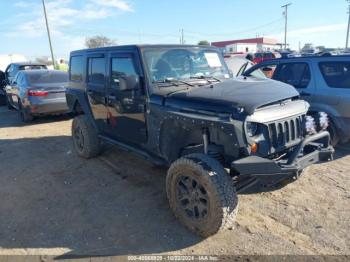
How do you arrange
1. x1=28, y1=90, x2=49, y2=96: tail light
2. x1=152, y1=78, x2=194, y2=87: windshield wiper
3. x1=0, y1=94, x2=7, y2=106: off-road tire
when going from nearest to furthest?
x1=152, y1=78, x2=194, y2=87: windshield wiper, x1=28, y1=90, x2=49, y2=96: tail light, x1=0, y1=94, x2=7, y2=106: off-road tire

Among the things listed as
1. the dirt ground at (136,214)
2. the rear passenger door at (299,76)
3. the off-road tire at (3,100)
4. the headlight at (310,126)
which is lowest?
the dirt ground at (136,214)

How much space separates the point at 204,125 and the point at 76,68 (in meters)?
3.62

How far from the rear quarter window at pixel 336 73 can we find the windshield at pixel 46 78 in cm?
752

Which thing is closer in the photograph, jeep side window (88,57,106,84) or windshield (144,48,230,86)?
windshield (144,48,230,86)

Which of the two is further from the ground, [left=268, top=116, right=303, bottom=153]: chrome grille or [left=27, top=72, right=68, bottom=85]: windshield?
[left=27, top=72, right=68, bottom=85]: windshield

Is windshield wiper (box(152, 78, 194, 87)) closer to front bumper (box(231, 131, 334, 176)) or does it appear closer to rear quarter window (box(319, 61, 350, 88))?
front bumper (box(231, 131, 334, 176))

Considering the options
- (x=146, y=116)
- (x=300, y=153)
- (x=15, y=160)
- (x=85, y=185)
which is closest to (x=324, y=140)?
(x=300, y=153)

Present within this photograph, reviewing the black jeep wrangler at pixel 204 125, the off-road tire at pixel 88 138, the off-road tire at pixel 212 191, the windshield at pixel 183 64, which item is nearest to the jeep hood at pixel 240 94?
the black jeep wrangler at pixel 204 125

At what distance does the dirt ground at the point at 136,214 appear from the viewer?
322 centimetres

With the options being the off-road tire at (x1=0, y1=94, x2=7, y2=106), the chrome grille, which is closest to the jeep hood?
the chrome grille

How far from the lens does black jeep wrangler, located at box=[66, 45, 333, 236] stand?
3156 millimetres

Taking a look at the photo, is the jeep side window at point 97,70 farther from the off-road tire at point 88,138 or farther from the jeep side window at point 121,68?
the off-road tire at point 88,138

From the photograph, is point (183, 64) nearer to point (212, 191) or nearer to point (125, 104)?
point (125, 104)

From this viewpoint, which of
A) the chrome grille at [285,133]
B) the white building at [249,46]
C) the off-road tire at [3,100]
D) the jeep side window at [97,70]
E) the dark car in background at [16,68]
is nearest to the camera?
the chrome grille at [285,133]
